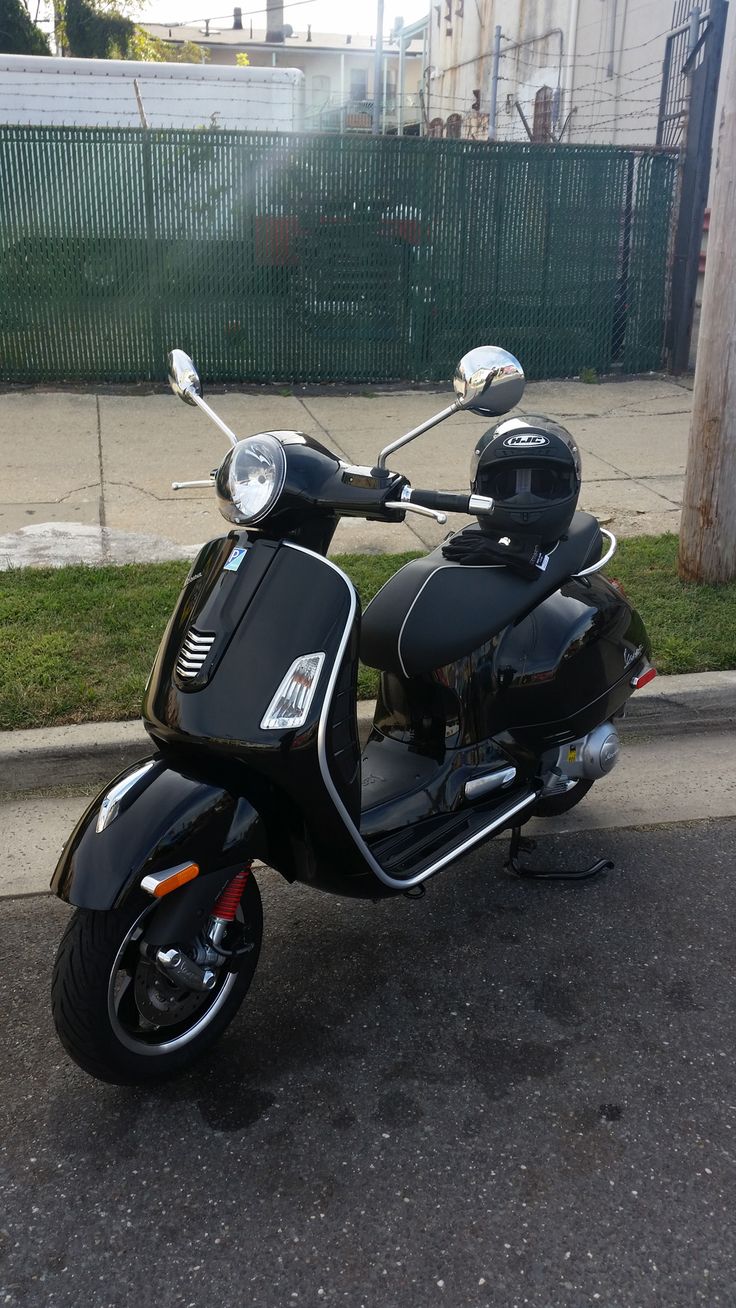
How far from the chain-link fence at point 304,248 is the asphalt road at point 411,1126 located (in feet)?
24.7

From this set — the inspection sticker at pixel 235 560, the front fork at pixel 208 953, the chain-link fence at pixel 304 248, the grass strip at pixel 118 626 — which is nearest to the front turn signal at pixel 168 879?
the front fork at pixel 208 953

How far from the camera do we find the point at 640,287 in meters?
10.6

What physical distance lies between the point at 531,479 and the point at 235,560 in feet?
3.38

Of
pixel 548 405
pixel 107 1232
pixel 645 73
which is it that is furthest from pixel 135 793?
pixel 645 73

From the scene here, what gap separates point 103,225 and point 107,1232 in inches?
354

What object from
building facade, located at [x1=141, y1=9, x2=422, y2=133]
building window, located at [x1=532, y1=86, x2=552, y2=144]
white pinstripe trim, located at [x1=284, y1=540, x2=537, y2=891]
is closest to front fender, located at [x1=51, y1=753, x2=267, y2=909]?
white pinstripe trim, located at [x1=284, y1=540, x2=537, y2=891]

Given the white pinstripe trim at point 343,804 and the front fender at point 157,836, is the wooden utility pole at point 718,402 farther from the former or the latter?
the front fender at point 157,836

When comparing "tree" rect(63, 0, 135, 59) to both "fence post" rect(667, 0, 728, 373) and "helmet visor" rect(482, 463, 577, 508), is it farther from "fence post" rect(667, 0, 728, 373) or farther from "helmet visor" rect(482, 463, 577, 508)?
"helmet visor" rect(482, 463, 577, 508)

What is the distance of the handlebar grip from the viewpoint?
2.62 meters

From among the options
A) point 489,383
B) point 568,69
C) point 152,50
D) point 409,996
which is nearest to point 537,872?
point 409,996

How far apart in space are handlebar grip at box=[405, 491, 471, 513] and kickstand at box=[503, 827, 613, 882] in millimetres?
1250

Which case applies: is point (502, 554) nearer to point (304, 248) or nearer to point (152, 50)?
point (304, 248)

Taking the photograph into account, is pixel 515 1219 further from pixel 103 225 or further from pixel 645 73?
pixel 645 73

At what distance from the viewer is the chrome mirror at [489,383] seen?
2723mm
